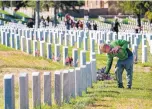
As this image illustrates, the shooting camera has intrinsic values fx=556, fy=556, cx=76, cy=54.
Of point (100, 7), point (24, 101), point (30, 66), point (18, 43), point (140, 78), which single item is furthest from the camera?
point (100, 7)

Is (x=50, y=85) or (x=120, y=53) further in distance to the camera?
(x=120, y=53)

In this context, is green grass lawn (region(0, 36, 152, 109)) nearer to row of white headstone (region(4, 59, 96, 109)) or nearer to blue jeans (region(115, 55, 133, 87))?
row of white headstone (region(4, 59, 96, 109))

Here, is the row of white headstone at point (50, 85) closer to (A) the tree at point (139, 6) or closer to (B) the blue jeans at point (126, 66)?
(B) the blue jeans at point (126, 66)

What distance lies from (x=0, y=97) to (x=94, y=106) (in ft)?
8.41

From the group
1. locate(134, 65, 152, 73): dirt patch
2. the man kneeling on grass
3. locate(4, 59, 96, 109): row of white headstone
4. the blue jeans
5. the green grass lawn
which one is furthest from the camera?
locate(134, 65, 152, 73): dirt patch

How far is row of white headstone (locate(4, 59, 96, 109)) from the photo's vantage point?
10.5m

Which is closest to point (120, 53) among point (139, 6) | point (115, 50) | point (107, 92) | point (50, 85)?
point (115, 50)

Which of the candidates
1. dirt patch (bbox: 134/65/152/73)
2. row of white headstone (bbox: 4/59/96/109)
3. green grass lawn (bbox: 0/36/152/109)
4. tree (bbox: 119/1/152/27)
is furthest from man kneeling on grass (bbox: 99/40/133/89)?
tree (bbox: 119/1/152/27)

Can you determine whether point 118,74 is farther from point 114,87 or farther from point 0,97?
point 0,97

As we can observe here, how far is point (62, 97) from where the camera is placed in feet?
40.3

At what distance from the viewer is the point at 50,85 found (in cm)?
1160

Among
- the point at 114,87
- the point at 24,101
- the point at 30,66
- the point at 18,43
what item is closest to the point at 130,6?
the point at 18,43

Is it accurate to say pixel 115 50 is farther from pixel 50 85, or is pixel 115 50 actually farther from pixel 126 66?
pixel 50 85

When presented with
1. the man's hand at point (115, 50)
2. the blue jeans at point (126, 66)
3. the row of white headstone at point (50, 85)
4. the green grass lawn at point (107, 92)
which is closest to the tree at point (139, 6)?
the green grass lawn at point (107, 92)
